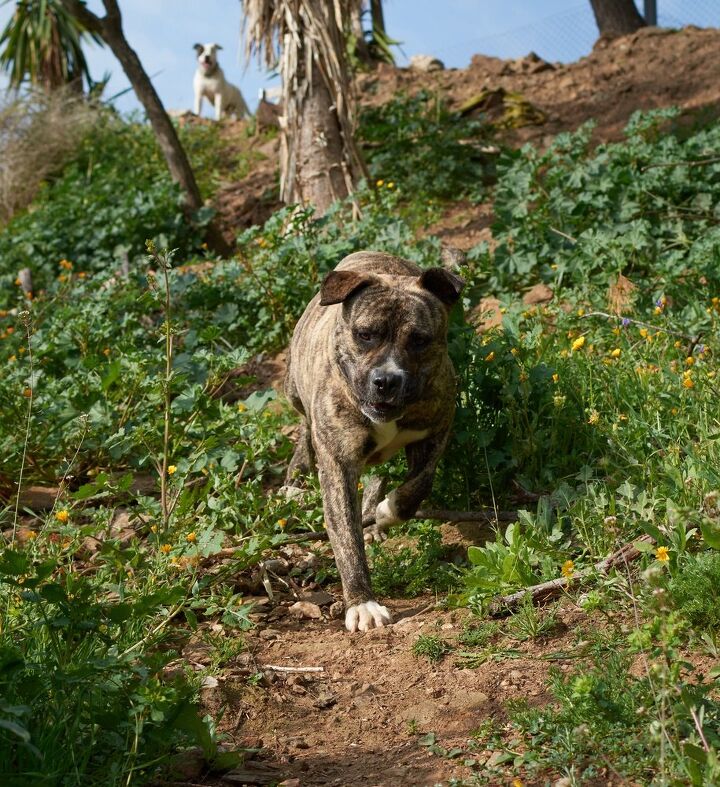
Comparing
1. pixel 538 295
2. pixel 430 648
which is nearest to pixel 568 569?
pixel 430 648

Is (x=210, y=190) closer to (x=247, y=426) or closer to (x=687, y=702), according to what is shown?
(x=247, y=426)

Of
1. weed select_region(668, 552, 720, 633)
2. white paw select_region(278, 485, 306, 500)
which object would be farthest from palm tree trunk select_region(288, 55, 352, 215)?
weed select_region(668, 552, 720, 633)

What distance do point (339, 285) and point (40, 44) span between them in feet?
56.7

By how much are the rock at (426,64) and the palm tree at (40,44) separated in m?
7.22

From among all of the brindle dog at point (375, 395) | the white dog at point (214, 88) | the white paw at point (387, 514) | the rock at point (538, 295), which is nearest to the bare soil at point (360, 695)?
the brindle dog at point (375, 395)

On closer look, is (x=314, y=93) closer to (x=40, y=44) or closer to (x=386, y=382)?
(x=386, y=382)

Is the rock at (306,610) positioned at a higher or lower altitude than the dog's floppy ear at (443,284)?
lower

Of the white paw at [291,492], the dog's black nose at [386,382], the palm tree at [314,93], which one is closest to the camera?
the dog's black nose at [386,382]

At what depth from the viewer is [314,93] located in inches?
418

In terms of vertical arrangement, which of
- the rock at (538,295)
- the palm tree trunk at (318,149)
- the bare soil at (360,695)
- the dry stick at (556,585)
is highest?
the palm tree trunk at (318,149)

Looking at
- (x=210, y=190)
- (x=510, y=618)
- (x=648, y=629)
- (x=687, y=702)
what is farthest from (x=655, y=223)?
(x=210, y=190)

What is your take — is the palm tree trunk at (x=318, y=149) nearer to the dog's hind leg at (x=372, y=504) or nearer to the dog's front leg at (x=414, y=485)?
the dog's hind leg at (x=372, y=504)

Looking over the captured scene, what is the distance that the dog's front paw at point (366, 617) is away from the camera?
4.60 metres

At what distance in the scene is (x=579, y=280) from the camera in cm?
774
